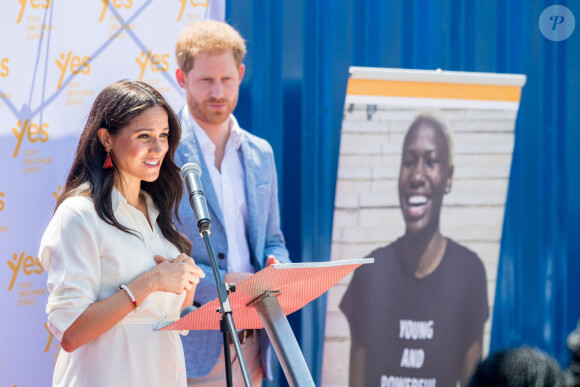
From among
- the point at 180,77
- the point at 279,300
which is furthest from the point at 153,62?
the point at 279,300

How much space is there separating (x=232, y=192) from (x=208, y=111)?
38cm

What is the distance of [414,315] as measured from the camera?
4.15m

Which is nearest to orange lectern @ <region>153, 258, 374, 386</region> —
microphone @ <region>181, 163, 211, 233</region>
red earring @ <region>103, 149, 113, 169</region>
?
microphone @ <region>181, 163, 211, 233</region>

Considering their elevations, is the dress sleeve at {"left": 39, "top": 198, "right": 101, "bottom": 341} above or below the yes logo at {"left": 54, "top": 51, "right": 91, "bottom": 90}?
below

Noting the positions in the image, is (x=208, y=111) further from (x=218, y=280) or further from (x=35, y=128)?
(x=218, y=280)

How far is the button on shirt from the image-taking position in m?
3.53

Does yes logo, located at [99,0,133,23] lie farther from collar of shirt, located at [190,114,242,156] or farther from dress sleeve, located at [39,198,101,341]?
dress sleeve, located at [39,198,101,341]

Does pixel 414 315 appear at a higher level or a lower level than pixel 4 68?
lower

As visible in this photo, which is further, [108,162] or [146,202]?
[146,202]

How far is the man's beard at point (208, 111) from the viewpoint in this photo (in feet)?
11.8

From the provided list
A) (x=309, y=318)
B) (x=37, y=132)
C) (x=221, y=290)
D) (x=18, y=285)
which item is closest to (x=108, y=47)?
(x=37, y=132)

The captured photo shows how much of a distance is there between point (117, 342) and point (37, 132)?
60.4 inches

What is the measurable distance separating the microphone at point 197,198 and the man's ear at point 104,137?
0.42m

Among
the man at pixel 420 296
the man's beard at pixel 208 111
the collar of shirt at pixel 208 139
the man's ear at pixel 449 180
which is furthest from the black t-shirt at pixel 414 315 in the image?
the man's beard at pixel 208 111
